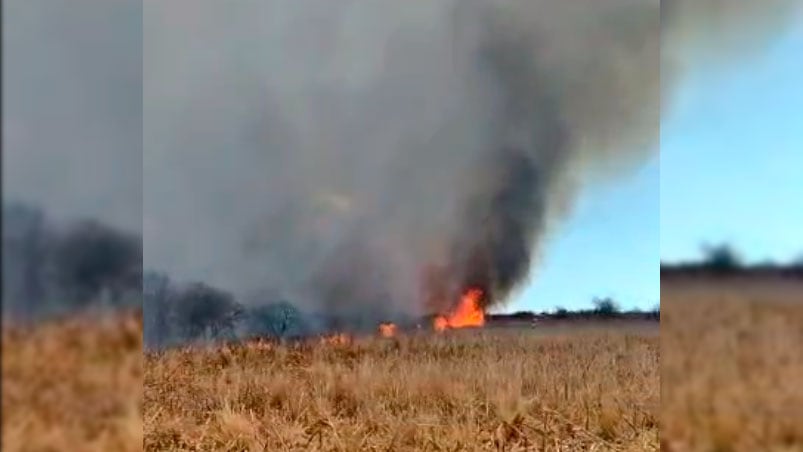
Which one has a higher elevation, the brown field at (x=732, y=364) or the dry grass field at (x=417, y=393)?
the brown field at (x=732, y=364)

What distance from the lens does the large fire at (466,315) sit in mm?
2447

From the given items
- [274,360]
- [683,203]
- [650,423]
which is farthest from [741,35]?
[274,360]

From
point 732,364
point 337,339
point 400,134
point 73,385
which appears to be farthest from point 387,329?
point 73,385

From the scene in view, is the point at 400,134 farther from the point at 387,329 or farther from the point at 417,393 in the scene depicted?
the point at 417,393

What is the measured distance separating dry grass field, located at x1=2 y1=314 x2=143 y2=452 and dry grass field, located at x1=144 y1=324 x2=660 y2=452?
134 centimetres

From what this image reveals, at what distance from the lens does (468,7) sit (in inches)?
95.7

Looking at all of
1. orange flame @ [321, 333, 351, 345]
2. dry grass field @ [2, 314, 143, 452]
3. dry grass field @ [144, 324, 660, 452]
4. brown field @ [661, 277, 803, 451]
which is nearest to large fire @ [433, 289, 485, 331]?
dry grass field @ [144, 324, 660, 452]

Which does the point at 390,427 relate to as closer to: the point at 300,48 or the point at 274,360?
the point at 274,360

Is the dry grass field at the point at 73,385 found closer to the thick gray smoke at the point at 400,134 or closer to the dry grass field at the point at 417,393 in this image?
the dry grass field at the point at 417,393

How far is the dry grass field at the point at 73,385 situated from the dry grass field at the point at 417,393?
1.34 m

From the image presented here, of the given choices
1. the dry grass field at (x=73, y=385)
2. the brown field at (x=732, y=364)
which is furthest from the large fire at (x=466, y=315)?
the dry grass field at (x=73, y=385)

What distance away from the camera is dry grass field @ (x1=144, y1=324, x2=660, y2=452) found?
2.22 m

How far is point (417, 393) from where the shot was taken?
238 centimetres

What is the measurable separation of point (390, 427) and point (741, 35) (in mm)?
1405
